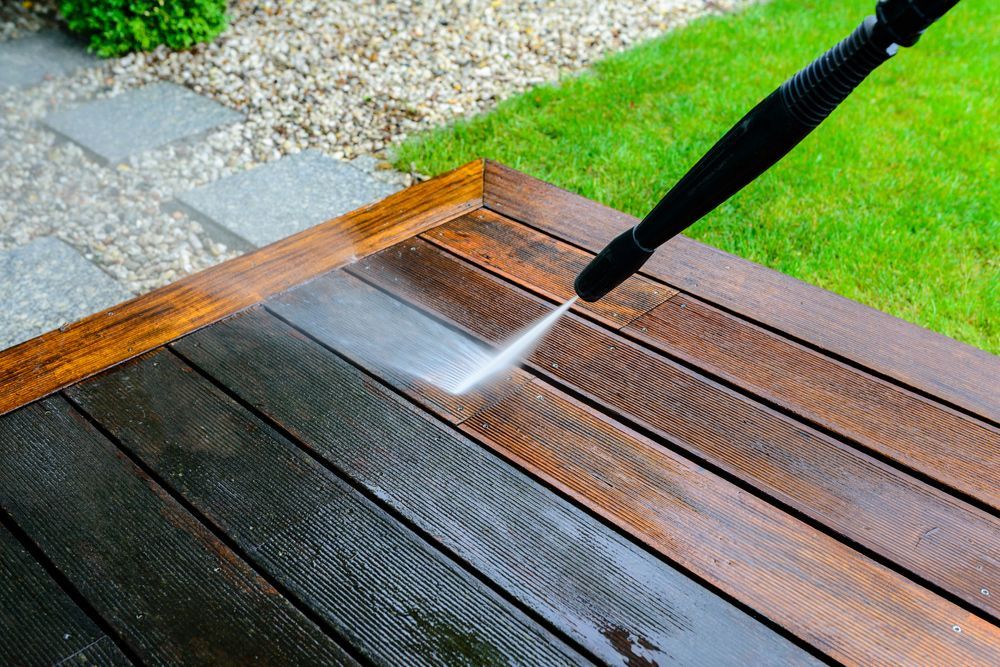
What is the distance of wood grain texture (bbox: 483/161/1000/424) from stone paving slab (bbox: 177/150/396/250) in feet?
2.42

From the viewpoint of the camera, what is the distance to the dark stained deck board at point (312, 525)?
108cm

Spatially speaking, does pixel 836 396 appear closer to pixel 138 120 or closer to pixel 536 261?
pixel 536 261

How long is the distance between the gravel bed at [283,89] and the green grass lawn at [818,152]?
0.29 meters

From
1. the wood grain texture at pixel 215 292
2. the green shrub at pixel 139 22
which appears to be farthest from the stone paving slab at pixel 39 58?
the wood grain texture at pixel 215 292

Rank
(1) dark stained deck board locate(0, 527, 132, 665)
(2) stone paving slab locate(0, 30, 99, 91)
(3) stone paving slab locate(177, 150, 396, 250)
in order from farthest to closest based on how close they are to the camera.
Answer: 1. (2) stone paving slab locate(0, 30, 99, 91)
2. (3) stone paving slab locate(177, 150, 396, 250)
3. (1) dark stained deck board locate(0, 527, 132, 665)

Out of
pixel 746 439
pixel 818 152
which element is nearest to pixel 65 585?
pixel 746 439

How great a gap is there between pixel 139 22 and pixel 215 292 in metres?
2.51

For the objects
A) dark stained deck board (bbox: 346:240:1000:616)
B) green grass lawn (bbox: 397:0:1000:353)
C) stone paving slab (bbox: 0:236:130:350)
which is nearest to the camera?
dark stained deck board (bbox: 346:240:1000:616)

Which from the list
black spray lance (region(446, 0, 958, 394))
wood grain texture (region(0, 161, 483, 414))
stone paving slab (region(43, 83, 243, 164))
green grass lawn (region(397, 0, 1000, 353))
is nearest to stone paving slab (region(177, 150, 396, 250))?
green grass lawn (region(397, 0, 1000, 353))

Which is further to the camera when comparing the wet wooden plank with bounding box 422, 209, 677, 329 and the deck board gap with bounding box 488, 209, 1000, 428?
the wet wooden plank with bounding box 422, 209, 677, 329

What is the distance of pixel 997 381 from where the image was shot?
1498 millimetres

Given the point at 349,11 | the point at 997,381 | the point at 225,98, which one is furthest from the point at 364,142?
the point at 997,381

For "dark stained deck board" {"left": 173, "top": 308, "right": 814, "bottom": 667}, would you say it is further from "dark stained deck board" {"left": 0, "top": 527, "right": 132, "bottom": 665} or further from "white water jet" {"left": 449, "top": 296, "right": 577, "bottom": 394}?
"dark stained deck board" {"left": 0, "top": 527, "right": 132, "bottom": 665}

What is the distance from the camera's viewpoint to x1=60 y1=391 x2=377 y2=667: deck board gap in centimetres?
107
